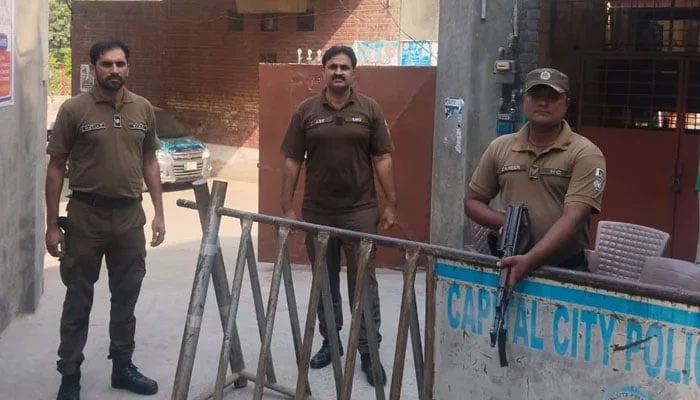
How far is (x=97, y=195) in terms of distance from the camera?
5082mm

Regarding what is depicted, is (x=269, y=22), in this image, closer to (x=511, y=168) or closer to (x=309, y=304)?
(x=309, y=304)

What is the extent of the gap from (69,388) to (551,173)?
2.99 metres

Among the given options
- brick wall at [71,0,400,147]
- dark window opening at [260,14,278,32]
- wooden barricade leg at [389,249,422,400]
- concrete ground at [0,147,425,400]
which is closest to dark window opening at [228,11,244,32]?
brick wall at [71,0,400,147]

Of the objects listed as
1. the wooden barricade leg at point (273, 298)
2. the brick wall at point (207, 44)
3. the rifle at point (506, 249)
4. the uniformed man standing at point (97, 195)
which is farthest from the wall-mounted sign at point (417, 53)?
the rifle at point (506, 249)

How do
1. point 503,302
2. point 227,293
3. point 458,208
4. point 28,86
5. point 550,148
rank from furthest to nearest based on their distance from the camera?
point 458,208 → point 28,86 → point 227,293 → point 550,148 → point 503,302

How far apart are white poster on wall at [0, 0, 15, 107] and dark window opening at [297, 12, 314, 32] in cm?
1151

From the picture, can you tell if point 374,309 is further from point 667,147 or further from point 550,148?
point 667,147

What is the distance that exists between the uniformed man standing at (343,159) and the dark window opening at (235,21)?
13.5 metres

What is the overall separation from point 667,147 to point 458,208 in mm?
2078

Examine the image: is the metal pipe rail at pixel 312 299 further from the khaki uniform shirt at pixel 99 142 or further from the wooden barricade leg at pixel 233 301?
the khaki uniform shirt at pixel 99 142

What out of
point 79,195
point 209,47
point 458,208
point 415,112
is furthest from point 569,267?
point 209,47

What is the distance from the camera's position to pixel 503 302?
11.5ft

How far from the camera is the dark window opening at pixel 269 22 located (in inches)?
710

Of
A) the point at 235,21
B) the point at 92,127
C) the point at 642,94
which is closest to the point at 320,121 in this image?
the point at 92,127
